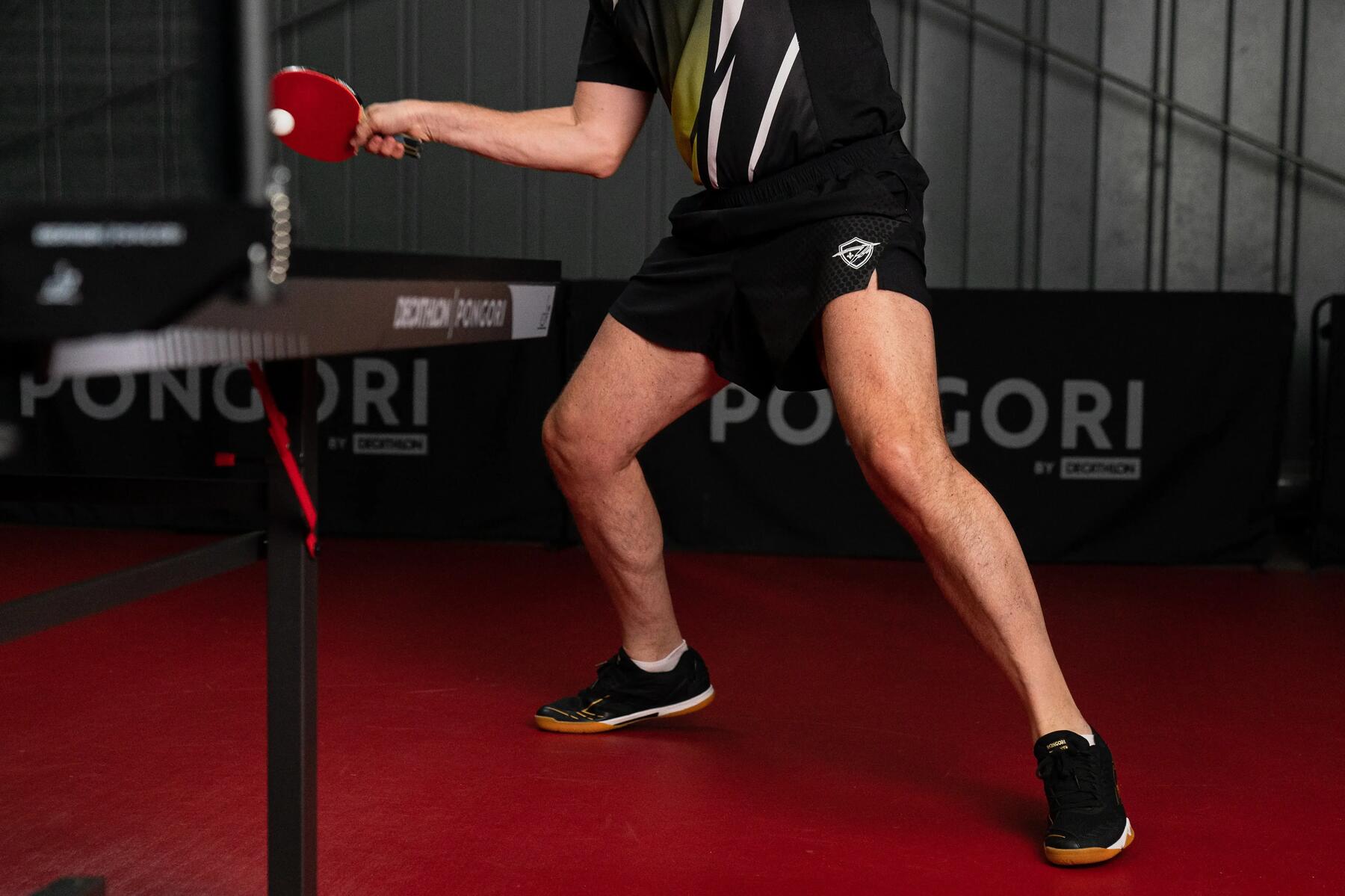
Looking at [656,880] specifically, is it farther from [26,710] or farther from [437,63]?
[437,63]

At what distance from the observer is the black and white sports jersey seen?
2328 millimetres

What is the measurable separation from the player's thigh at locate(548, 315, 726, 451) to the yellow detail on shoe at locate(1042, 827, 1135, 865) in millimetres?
1014

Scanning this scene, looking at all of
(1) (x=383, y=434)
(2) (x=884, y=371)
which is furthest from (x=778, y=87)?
(1) (x=383, y=434)

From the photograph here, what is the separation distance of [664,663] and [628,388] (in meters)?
0.60

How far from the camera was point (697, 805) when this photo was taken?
225cm

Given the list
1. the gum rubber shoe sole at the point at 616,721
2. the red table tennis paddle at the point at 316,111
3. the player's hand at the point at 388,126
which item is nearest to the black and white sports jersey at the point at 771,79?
the player's hand at the point at 388,126

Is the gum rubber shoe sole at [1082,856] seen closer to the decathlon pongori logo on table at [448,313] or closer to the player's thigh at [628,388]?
the player's thigh at [628,388]

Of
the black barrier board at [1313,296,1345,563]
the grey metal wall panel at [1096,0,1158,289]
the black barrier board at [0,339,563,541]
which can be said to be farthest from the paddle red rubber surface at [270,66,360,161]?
the grey metal wall panel at [1096,0,1158,289]

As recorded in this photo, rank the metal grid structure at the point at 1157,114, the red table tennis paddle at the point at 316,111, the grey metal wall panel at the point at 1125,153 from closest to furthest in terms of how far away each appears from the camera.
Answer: the red table tennis paddle at the point at 316,111 < the metal grid structure at the point at 1157,114 < the grey metal wall panel at the point at 1125,153

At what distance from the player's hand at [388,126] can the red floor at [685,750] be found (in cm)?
108

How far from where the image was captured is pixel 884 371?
2156mm

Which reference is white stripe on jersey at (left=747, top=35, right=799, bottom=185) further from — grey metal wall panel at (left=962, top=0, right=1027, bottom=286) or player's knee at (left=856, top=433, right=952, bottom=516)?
grey metal wall panel at (left=962, top=0, right=1027, bottom=286)

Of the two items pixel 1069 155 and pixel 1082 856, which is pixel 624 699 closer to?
pixel 1082 856

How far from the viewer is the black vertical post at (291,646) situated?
1.58 m
